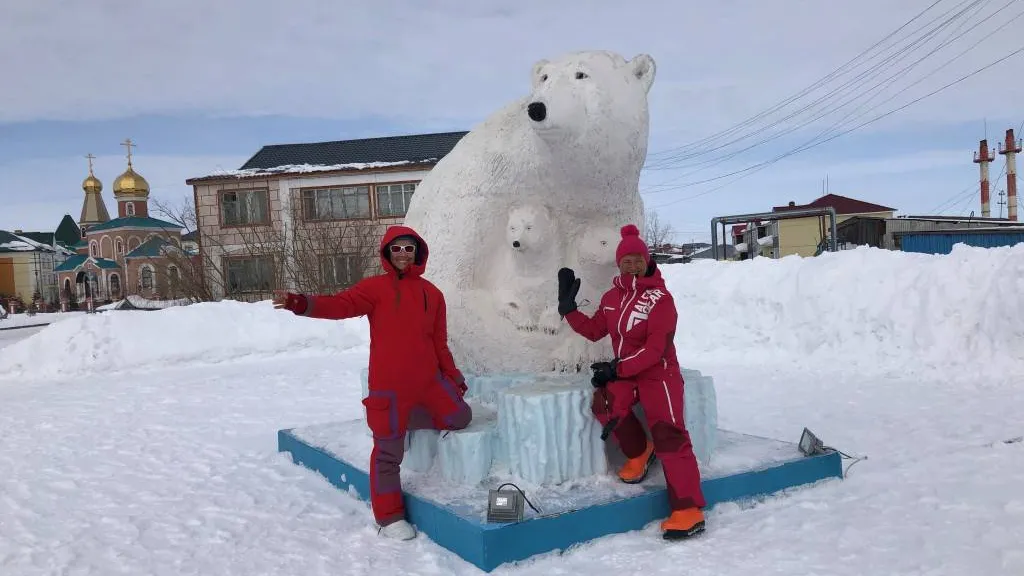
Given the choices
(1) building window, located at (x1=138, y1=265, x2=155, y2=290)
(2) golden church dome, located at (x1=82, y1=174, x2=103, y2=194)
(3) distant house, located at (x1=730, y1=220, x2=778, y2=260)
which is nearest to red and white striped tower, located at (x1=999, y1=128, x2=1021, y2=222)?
(3) distant house, located at (x1=730, y1=220, x2=778, y2=260)

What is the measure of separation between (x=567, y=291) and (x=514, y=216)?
64cm

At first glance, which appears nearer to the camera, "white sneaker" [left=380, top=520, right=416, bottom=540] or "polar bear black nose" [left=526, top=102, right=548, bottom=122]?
"white sneaker" [left=380, top=520, right=416, bottom=540]

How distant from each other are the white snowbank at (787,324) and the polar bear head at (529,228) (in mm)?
4435

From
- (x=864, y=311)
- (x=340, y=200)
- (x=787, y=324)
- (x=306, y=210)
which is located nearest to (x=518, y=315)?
(x=864, y=311)

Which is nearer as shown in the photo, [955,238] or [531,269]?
[531,269]

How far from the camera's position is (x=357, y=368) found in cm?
852

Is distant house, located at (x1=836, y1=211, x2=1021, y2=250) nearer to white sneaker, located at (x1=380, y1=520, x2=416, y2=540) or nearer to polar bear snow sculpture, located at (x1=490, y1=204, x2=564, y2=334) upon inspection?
polar bear snow sculpture, located at (x1=490, y1=204, x2=564, y2=334)

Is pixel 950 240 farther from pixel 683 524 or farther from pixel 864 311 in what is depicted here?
pixel 683 524

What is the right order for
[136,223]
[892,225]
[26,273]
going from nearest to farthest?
[892,225] → [136,223] → [26,273]

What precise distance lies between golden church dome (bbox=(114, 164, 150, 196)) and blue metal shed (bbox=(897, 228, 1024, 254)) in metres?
34.5

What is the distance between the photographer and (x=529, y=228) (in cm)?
360

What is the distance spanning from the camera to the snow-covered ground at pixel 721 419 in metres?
2.78

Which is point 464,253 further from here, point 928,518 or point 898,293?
point 898,293

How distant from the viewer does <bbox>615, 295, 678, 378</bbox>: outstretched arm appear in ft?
9.51
